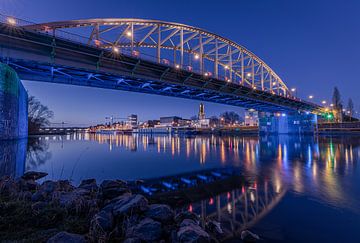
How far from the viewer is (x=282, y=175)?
34.4ft

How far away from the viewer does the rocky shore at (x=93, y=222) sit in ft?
12.4

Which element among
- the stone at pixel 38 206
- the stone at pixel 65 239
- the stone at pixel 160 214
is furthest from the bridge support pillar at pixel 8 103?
the stone at pixel 160 214

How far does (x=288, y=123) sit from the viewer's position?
78.7 m

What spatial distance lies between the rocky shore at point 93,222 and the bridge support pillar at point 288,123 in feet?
261

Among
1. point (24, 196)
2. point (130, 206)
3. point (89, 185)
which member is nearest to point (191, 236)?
point (130, 206)

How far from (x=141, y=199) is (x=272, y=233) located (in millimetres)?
3436

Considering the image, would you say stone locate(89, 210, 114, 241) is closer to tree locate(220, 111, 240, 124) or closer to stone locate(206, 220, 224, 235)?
stone locate(206, 220, 224, 235)

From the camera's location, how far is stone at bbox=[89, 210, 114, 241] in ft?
12.7

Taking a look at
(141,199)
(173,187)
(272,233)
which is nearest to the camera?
(272,233)

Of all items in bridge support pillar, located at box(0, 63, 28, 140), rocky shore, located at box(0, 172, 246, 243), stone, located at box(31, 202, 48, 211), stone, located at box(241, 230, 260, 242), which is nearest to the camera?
rocky shore, located at box(0, 172, 246, 243)

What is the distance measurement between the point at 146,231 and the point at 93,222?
1.31 m

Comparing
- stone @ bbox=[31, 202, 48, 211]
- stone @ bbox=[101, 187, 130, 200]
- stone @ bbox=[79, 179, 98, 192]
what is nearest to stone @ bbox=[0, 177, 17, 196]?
stone @ bbox=[31, 202, 48, 211]

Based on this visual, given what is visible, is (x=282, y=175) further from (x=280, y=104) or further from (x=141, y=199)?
(x=280, y=104)

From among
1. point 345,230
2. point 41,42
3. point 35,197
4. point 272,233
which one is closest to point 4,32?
point 41,42
